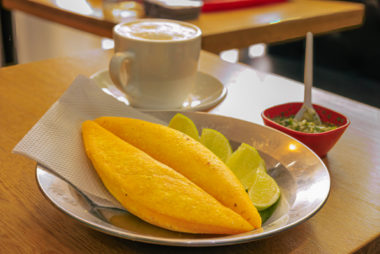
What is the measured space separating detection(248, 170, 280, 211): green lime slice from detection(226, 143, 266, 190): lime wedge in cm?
2

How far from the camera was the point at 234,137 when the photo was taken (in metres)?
0.50

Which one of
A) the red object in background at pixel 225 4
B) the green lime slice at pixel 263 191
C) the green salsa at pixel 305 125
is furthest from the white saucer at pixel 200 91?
the red object in background at pixel 225 4

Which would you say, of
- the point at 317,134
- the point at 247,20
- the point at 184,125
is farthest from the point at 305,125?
the point at 247,20

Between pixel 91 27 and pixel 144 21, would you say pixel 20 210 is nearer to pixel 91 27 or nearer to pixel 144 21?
pixel 144 21

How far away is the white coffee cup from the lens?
2.02ft

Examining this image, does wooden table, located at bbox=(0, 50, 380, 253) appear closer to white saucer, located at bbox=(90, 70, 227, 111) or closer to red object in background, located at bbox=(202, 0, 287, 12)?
white saucer, located at bbox=(90, 70, 227, 111)

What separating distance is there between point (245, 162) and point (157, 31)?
29cm

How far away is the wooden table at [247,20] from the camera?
1.14m

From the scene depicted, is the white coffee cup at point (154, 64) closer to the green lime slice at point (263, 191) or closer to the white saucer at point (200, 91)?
the white saucer at point (200, 91)

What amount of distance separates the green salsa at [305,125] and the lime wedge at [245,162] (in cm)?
11

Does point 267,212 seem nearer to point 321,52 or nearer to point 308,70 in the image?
point 308,70

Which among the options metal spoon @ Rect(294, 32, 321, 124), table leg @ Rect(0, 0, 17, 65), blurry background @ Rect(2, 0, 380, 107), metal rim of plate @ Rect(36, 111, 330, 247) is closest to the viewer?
metal rim of plate @ Rect(36, 111, 330, 247)

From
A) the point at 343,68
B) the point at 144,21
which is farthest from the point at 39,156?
the point at 343,68

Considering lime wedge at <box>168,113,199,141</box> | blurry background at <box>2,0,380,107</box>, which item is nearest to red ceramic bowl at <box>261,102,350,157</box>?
lime wedge at <box>168,113,199,141</box>
